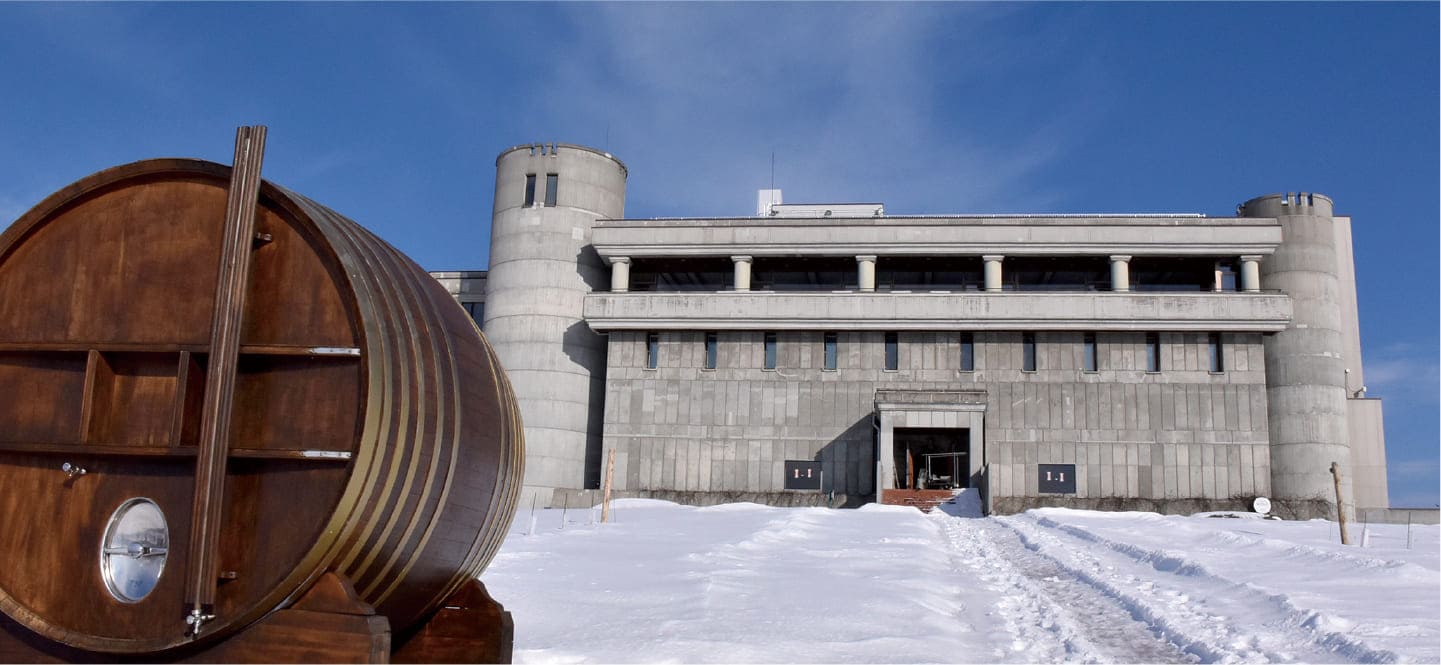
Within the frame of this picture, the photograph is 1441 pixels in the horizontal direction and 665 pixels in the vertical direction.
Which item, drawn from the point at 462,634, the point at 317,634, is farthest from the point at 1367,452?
the point at 317,634

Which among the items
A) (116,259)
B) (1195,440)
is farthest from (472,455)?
(1195,440)

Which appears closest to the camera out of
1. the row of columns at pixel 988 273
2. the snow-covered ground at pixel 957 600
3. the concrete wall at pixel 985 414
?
the snow-covered ground at pixel 957 600

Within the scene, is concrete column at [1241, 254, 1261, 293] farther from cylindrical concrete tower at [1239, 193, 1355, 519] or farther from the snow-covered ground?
the snow-covered ground

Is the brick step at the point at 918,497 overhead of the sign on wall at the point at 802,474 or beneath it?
beneath

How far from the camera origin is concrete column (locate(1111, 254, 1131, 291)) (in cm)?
4481

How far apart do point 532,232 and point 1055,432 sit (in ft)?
76.7

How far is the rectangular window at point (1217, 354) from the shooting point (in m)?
43.6

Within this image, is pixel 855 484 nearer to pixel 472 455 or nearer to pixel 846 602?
pixel 846 602

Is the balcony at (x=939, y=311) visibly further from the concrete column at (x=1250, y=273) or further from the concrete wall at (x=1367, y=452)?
the concrete wall at (x=1367, y=452)

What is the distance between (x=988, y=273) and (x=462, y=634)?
133 feet

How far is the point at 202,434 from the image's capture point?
5406 mm

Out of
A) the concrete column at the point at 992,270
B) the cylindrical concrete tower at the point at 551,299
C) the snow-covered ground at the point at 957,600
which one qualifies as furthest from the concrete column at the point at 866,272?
the snow-covered ground at the point at 957,600

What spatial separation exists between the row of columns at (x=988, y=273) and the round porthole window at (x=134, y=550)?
40856 mm

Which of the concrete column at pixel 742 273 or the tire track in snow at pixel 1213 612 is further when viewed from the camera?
the concrete column at pixel 742 273
